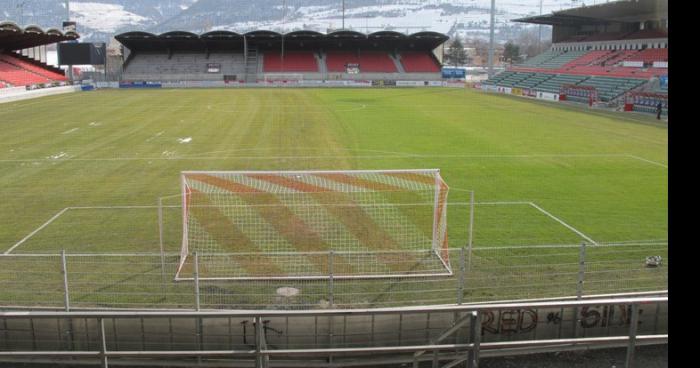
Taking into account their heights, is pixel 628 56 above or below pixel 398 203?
above

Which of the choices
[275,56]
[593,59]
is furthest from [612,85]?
[275,56]

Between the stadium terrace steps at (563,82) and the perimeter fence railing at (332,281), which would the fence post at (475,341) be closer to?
the perimeter fence railing at (332,281)

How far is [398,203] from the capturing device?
1560 centimetres

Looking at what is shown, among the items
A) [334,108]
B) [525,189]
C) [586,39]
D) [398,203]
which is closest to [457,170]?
[525,189]

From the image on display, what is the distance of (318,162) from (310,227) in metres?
8.61

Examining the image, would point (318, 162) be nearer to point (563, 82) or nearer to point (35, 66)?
point (563, 82)

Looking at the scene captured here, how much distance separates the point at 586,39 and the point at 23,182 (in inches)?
2285

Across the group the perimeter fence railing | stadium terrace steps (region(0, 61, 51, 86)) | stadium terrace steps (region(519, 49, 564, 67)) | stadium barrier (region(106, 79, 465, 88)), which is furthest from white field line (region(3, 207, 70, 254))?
stadium terrace steps (region(519, 49, 564, 67))

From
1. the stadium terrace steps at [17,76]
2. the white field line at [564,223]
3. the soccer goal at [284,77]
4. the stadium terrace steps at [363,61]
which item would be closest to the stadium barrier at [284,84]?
the soccer goal at [284,77]

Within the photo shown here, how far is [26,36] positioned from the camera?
5978 centimetres

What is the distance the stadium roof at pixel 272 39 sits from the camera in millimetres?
78188

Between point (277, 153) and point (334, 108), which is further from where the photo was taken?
point (334, 108)

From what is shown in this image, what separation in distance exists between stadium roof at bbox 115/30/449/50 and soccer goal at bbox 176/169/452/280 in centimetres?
6580
